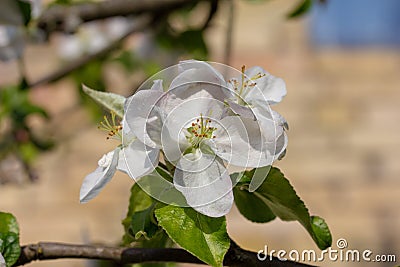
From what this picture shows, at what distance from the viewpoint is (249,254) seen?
50 centimetres

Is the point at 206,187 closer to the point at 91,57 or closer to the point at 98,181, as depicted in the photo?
the point at 98,181

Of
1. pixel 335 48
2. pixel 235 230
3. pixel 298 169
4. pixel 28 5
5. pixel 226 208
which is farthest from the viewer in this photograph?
pixel 335 48

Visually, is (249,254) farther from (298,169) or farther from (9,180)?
(298,169)

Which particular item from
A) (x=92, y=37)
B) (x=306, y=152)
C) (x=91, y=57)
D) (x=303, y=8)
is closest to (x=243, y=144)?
(x=303, y=8)

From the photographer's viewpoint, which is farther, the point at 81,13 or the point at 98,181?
the point at 81,13

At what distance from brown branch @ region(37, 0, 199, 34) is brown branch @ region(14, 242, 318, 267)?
48 cm

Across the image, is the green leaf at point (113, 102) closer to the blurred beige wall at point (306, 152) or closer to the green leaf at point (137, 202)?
the green leaf at point (137, 202)

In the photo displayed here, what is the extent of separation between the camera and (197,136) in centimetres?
48

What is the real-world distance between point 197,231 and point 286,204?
0.27 feet

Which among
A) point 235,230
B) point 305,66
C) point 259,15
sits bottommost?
point 235,230

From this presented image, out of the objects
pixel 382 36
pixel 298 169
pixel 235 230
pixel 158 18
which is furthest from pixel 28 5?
pixel 382 36

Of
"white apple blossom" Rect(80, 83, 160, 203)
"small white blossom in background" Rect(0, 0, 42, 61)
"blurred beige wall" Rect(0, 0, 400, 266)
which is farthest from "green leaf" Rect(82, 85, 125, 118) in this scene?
"blurred beige wall" Rect(0, 0, 400, 266)

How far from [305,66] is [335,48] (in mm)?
200

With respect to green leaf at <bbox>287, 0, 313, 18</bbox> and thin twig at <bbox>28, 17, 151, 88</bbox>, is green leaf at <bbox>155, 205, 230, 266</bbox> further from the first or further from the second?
thin twig at <bbox>28, 17, 151, 88</bbox>
